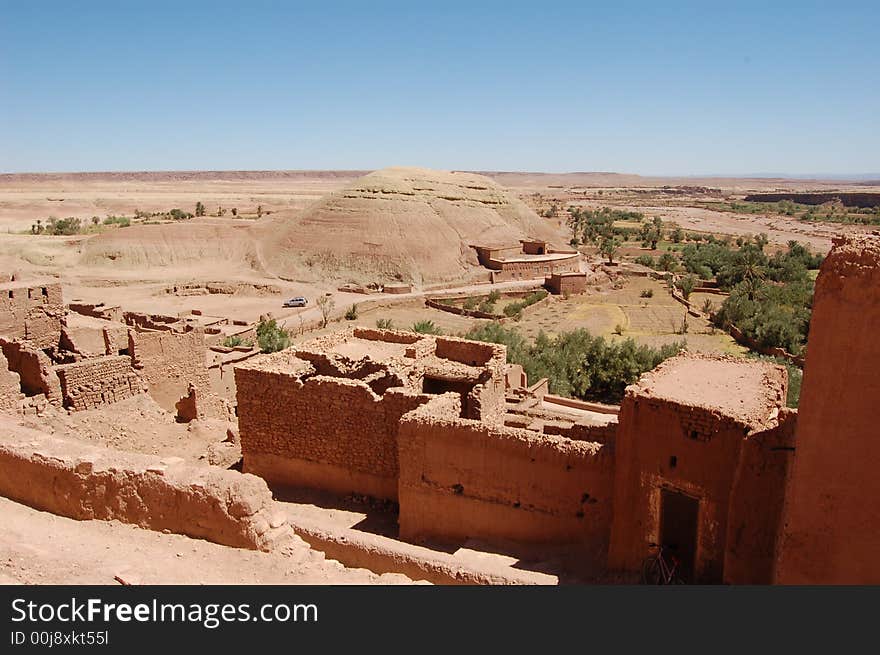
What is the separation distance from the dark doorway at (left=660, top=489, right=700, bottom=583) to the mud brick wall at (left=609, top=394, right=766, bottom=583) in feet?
0.68

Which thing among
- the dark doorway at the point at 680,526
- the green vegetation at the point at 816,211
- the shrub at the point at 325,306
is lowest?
the shrub at the point at 325,306

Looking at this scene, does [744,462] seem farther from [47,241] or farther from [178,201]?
[178,201]

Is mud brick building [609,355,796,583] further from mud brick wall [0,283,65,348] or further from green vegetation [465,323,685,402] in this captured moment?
mud brick wall [0,283,65,348]

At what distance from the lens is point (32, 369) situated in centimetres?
1450

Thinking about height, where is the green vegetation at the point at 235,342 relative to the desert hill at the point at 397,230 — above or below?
below

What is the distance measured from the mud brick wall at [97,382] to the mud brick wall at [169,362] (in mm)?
373

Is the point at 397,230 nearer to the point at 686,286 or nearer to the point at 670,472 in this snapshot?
the point at 686,286

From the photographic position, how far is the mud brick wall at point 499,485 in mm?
10055

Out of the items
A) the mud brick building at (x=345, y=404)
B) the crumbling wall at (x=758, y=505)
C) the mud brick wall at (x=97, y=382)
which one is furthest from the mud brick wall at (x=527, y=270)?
the crumbling wall at (x=758, y=505)

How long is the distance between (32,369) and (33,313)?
2.90 meters

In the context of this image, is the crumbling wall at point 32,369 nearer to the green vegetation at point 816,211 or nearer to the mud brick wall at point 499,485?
the mud brick wall at point 499,485

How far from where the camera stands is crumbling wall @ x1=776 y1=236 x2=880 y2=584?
621 centimetres

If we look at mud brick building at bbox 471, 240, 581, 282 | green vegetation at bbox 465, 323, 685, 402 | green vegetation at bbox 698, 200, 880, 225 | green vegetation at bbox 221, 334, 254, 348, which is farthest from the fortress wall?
green vegetation at bbox 698, 200, 880, 225

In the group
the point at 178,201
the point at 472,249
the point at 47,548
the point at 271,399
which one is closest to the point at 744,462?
the point at 47,548
